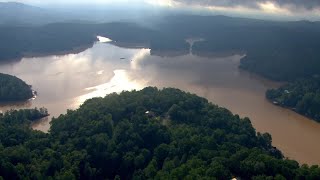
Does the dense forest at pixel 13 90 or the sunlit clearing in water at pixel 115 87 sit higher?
the dense forest at pixel 13 90

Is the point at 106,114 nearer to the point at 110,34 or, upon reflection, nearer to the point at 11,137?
the point at 11,137

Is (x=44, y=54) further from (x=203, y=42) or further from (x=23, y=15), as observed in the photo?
(x=23, y=15)

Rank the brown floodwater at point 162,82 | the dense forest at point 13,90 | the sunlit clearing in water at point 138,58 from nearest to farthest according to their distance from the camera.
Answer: the brown floodwater at point 162,82
the dense forest at point 13,90
the sunlit clearing in water at point 138,58

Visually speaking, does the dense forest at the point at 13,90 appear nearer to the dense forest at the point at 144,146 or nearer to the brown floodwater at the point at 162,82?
the brown floodwater at the point at 162,82

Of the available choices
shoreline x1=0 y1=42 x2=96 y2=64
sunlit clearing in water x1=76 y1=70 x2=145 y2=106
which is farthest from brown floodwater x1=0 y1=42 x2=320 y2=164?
shoreline x1=0 y1=42 x2=96 y2=64

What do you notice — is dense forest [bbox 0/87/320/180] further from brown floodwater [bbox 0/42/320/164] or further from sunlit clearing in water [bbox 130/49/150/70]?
sunlit clearing in water [bbox 130/49/150/70]

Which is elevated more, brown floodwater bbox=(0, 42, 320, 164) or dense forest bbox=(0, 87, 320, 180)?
dense forest bbox=(0, 87, 320, 180)

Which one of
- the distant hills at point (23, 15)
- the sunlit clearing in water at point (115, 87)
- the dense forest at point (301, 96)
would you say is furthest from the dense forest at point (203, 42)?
the distant hills at point (23, 15)

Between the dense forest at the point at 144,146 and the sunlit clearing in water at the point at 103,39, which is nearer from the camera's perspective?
the dense forest at the point at 144,146

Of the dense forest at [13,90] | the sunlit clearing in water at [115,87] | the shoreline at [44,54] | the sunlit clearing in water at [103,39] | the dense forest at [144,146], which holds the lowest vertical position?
the shoreline at [44,54]
